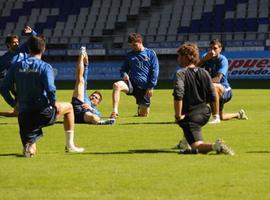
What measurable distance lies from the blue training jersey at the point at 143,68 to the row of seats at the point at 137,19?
27.1 metres

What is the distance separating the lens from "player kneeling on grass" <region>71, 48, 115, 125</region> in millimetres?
14906

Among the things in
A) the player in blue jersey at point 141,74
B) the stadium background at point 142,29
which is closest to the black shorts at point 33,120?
the player in blue jersey at point 141,74

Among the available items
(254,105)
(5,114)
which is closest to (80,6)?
(254,105)

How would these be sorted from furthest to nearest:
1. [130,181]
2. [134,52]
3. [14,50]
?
[134,52]
[14,50]
[130,181]

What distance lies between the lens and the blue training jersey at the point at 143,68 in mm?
18031

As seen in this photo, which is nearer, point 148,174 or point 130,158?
point 148,174

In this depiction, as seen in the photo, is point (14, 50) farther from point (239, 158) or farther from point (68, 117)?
point (239, 158)

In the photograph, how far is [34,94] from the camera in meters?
10.3

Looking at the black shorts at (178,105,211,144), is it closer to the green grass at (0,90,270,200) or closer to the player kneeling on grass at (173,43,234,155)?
the player kneeling on grass at (173,43,234,155)

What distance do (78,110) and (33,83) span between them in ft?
16.7

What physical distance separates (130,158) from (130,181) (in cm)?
189

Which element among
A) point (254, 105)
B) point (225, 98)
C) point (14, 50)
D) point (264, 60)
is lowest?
point (264, 60)

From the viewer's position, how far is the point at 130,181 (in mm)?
8047

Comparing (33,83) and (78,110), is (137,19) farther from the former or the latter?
(33,83)
